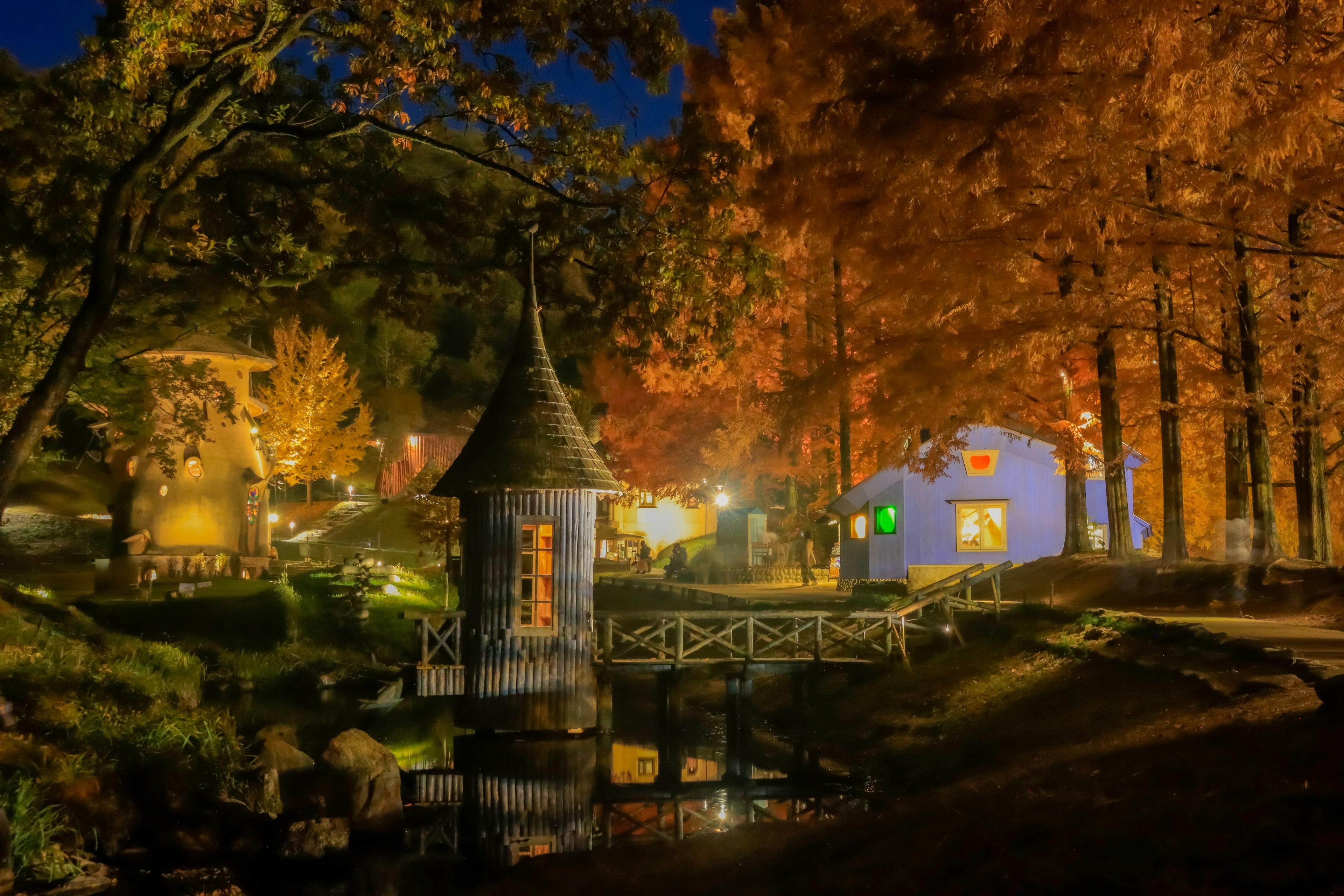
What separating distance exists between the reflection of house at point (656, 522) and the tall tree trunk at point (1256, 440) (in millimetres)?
34476

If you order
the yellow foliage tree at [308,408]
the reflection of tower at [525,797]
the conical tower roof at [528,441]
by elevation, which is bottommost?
the reflection of tower at [525,797]

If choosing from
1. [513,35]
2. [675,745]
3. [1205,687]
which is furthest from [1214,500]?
[513,35]

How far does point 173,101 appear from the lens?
14320mm

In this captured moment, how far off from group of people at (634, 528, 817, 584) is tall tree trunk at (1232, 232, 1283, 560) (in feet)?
54.6

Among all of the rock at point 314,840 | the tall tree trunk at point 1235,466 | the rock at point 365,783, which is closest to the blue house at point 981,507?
the tall tree trunk at point 1235,466

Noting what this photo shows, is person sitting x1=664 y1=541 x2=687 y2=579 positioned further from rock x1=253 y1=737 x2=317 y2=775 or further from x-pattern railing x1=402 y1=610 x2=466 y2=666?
rock x1=253 y1=737 x2=317 y2=775

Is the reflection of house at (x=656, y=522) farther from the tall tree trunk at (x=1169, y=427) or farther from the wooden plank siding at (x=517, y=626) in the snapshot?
the wooden plank siding at (x=517, y=626)

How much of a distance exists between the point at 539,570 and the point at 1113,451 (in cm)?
1281

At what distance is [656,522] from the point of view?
56938mm

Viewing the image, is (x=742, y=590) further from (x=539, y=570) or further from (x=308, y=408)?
(x=308, y=408)

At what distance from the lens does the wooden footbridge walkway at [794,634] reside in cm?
2009

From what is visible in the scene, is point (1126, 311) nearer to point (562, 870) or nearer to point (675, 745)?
point (675, 745)

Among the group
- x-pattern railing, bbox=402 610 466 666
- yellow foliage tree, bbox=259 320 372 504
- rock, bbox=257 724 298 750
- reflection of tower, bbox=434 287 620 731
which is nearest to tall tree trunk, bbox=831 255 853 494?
reflection of tower, bbox=434 287 620 731

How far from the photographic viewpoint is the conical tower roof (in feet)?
60.3
